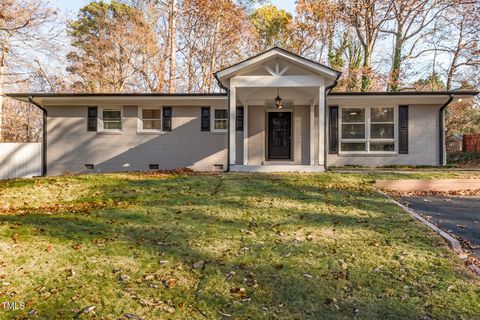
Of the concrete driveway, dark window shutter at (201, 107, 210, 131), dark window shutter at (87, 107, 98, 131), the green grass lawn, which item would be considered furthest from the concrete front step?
dark window shutter at (87, 107, 98, 131)

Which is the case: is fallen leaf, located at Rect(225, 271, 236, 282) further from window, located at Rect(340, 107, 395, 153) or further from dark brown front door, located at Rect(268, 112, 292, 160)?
window, located at Rect(340, 107, 395, 153)

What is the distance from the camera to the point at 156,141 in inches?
562

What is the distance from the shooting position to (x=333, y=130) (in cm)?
1391

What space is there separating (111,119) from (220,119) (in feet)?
15.1

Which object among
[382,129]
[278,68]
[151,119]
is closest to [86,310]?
[278,68]

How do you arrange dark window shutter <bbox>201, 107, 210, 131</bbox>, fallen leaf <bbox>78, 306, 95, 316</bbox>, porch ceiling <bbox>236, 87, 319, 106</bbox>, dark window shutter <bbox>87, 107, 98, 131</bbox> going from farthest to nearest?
dark window shutter <bbox>87, 107, 98, 131</bbox> → dark window shutter <bbox>201, 107, 210, 131</bbox> → porch ceiling <bbox>236, 87, 319, 106</bbox> → fallen leaf <bbox>78, 306, 95, 316</bbox>

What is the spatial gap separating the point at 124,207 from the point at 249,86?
640cm

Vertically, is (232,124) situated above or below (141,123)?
below

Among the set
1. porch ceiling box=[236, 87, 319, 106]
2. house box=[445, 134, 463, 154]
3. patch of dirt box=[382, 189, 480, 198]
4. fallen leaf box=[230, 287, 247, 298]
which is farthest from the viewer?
house box=[445, 134, 463, 154]

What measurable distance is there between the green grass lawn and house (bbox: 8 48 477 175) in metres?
7.31

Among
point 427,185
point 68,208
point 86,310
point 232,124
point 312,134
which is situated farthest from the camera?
point 312,134

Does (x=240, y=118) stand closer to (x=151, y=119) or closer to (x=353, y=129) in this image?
(x=151, y=119)

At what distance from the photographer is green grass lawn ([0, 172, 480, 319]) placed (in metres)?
3.07

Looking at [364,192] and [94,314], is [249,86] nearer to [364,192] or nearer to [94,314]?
[364,192]
